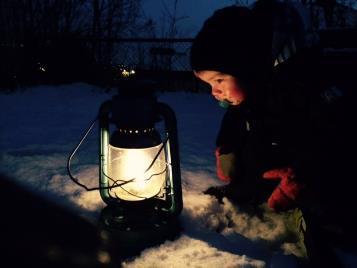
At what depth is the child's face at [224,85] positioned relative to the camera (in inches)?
71.7

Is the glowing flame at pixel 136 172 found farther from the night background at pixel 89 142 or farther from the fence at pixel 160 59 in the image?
the fence at pixel 160 59

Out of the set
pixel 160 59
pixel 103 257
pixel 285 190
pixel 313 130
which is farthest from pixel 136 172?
pixel 160 59

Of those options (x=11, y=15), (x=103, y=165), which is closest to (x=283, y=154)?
(x=103, y=165)

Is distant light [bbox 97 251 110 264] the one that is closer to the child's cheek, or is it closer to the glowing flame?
the glowing flame

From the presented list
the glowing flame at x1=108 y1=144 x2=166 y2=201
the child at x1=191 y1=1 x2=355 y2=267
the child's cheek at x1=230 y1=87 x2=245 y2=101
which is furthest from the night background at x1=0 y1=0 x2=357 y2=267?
the child's cheek at x1=230 y1=87 x2=245 y2=101

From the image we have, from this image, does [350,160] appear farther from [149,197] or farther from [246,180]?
[149,197]

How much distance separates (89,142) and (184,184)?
58.0 inches

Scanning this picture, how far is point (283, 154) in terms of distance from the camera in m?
2.04

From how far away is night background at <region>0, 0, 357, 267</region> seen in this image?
5.86ft

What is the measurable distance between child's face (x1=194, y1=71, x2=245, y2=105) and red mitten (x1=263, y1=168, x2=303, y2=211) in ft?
1.46

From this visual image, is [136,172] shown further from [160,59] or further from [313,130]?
[160,59]

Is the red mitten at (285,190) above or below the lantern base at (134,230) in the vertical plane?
above

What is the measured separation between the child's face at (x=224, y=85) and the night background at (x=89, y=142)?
275 millimetres

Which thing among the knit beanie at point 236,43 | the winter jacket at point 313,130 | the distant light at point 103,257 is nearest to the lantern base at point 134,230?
the distant light at point 103,257
